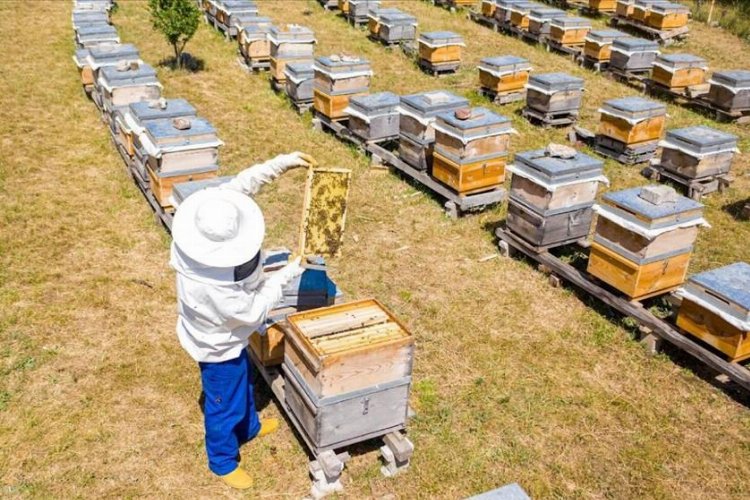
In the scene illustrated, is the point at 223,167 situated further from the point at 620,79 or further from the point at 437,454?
the point at 620,79

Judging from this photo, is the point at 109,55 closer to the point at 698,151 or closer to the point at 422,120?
the point at 422,120

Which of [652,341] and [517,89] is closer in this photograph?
[652,341]

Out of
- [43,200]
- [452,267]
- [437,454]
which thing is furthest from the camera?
[43,200]

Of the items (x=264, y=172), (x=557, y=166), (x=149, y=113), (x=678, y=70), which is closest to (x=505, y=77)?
(x=678, y=70)

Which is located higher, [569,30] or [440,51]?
[569,30]

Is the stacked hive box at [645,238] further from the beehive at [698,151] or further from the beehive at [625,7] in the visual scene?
the beehive at [625,7]

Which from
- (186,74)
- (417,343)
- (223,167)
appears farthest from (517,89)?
(417,343)

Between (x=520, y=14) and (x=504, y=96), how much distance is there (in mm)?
5423

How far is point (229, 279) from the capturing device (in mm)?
4508

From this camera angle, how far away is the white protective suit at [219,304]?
4.48 m

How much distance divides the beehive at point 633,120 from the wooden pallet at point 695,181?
1.97 feet

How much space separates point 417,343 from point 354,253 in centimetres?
197

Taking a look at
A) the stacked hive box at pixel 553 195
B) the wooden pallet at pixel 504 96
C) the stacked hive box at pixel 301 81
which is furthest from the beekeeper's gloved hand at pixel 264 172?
the wooden pallet at pixel 504 96

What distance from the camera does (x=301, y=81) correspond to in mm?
12539
